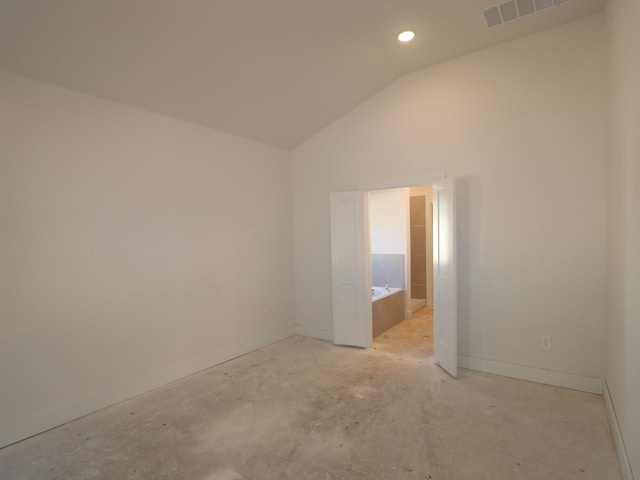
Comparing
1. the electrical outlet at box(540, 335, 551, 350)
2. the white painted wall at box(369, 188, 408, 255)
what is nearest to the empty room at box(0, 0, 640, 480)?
the electrical outlet at box(540, 335, 551, 350)

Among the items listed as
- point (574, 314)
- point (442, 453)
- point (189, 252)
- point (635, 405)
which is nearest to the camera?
point (635, 405)

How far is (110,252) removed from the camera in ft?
9.62

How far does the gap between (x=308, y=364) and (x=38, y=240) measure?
105 inches

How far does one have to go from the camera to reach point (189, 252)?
3.54m

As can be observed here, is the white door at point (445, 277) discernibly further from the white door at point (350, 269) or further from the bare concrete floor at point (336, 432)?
the white door at point (350, 269)

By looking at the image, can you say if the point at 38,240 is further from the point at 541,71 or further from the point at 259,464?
the point at 541,71

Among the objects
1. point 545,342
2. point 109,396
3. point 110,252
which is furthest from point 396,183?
point 109,396

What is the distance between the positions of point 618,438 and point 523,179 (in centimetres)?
208

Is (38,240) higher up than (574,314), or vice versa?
(38,240)

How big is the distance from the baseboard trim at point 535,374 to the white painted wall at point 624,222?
32 centimetres

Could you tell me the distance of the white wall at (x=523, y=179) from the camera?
2.90 m

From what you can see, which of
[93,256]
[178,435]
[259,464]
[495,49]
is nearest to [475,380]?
[259,464]

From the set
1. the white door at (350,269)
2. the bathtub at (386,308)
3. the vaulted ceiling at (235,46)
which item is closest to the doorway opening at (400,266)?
the bathtub at (386,308)

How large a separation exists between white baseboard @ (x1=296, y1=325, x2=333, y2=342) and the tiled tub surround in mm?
1609
